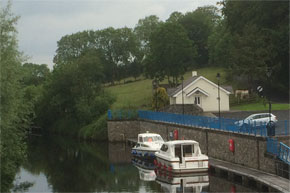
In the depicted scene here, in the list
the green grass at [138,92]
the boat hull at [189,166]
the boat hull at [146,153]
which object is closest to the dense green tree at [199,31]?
the green grass at [138,92]

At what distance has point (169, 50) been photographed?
261ft

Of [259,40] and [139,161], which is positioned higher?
[259,40]

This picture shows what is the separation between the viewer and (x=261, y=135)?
2978cm

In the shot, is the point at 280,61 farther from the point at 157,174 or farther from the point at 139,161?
the point at 157,174

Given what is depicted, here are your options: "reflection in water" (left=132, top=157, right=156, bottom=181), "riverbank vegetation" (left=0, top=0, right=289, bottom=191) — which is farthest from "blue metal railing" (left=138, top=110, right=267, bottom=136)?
"riverbank vegetation" (left=0, top=0, right=289, bottom=191)

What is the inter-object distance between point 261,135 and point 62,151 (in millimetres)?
29839

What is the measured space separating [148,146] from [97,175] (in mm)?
5475

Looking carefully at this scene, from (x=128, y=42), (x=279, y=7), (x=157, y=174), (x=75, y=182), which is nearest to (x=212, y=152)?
(x=157, y=174)

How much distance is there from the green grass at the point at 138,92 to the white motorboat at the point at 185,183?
36.8 m

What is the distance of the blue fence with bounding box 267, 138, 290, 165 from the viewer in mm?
26312

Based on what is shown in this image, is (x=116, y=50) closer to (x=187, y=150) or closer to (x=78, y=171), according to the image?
(x=78, y=171)

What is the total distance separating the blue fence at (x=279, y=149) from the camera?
2631 cm

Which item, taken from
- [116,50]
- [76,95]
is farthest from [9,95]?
[116,50]

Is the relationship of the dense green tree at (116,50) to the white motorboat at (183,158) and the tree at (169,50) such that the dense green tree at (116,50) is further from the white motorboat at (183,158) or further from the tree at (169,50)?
the white motorboat at (183,158)
